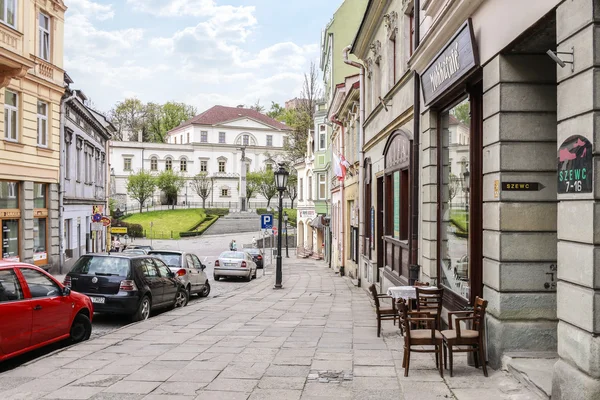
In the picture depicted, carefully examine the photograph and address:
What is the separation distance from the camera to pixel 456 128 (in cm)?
941

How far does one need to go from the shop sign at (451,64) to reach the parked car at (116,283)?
23.5 ft

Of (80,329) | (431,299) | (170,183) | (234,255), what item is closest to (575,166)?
(431,299)

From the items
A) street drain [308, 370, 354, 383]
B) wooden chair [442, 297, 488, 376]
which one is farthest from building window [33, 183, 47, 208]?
wooden chair [442, 297, 488, 376]

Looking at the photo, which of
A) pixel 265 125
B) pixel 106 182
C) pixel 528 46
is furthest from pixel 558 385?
pixel 265 125

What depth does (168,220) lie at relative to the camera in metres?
73.2

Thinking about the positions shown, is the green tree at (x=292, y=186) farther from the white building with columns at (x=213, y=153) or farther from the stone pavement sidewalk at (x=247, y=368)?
the stone pavement sidewalk at (x=247, y=368)

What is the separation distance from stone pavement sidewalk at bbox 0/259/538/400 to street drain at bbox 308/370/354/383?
12mm

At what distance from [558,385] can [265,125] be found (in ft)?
327

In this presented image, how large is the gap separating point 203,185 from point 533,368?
89.1 meters

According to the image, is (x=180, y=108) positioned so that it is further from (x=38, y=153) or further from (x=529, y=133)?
(x=529, y=133)

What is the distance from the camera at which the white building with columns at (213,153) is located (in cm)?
9369

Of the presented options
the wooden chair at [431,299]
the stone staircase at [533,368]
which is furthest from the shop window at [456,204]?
the stone staircase at [533,368]

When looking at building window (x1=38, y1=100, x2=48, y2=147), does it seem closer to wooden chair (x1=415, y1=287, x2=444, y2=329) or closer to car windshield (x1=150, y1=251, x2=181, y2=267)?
car windshield (x1=150, y1=251, x2=181, y2=267)

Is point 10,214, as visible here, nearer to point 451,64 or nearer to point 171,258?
point 171,258
